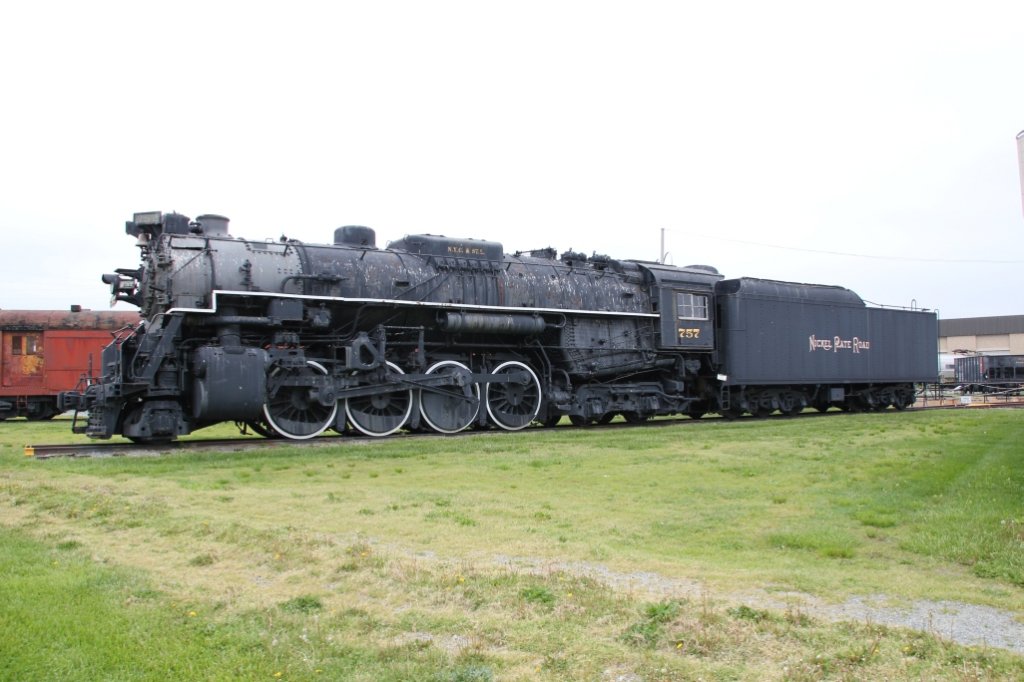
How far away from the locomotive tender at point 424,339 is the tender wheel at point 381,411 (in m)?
0.04

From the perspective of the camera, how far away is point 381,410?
58.3 ft

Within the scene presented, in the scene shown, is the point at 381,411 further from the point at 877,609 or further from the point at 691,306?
the point at 877,609

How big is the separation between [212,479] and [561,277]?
36.1 ft

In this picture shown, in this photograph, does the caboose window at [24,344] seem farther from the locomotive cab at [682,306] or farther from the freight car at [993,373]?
the freight car at [993,373]

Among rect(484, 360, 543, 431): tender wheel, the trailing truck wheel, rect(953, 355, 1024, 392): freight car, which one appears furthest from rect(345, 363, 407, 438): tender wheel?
rect(953, 355, 1024, 392): freight car

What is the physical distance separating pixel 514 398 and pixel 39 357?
58.6ft

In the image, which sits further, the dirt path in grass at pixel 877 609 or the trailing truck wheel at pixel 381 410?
the trailing truck wheel at pixel 381 410

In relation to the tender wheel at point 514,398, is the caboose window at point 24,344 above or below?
above

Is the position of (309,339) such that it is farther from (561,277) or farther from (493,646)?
(493,646)

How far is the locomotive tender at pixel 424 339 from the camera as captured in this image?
15516 millimetres

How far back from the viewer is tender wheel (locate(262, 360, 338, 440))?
16.2m

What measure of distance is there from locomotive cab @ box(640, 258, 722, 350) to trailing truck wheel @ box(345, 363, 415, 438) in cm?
743

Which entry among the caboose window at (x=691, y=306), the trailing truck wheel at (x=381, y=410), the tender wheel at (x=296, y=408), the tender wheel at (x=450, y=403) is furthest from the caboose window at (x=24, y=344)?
the caboose window at (x=691, y=306)

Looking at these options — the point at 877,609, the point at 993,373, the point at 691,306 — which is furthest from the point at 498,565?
the point at 993,373
